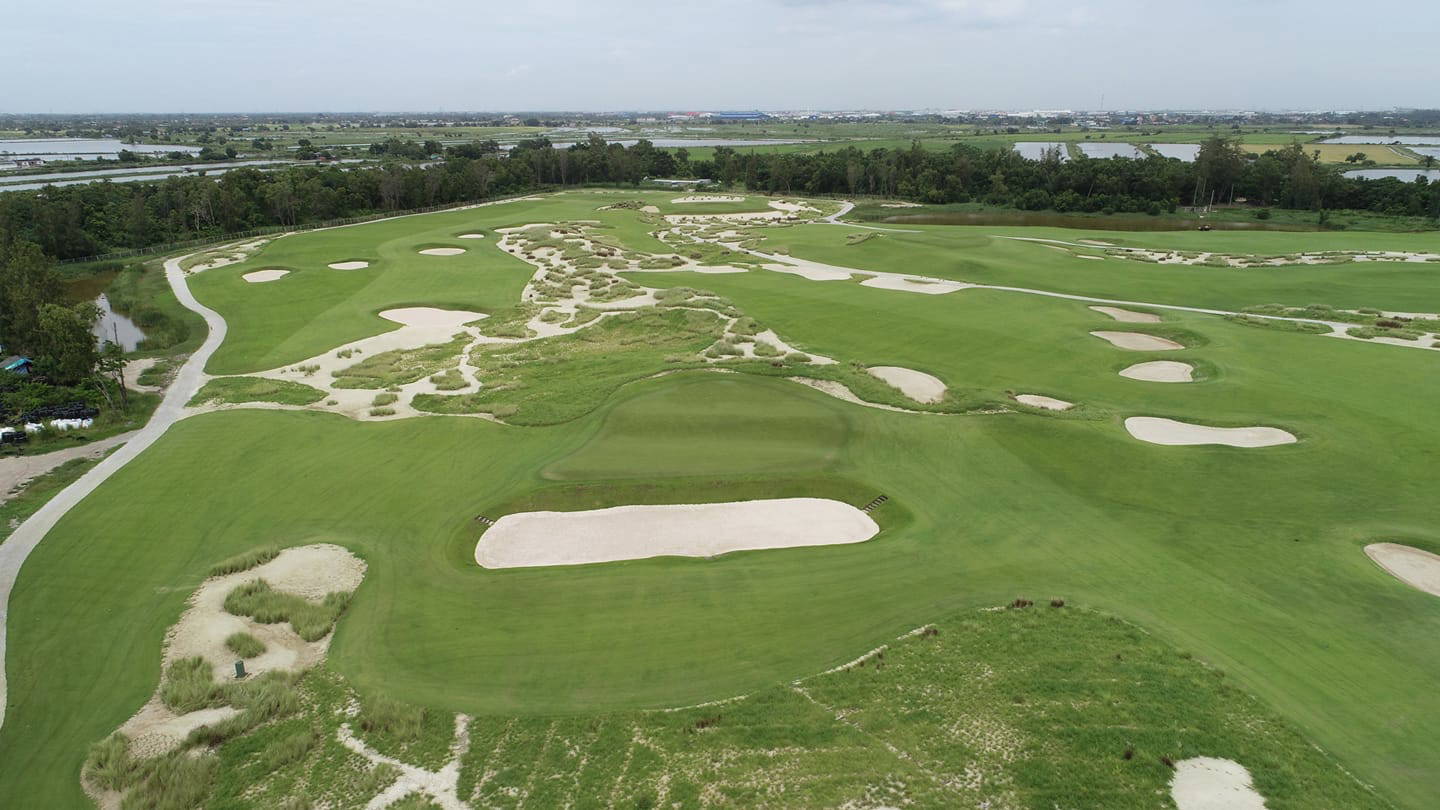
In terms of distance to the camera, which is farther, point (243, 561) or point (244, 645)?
point (243, 561)

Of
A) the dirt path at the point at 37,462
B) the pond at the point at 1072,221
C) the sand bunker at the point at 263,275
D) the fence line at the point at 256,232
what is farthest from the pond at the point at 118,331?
the pond at the point at 1072,221

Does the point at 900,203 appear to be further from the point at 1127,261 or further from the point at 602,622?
the point at 602,622

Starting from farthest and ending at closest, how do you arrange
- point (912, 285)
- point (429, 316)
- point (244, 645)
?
point (912, 285)
point (429, 316)
point (244, 645)

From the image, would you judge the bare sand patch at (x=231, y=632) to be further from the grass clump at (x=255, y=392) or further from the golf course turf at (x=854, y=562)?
the grass clump at (x=255, y=392)

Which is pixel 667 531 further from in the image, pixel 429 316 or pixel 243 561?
pixel 429 316

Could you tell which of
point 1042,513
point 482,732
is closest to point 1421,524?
point 1042,513

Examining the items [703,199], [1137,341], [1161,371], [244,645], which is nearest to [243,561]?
[244,645]
